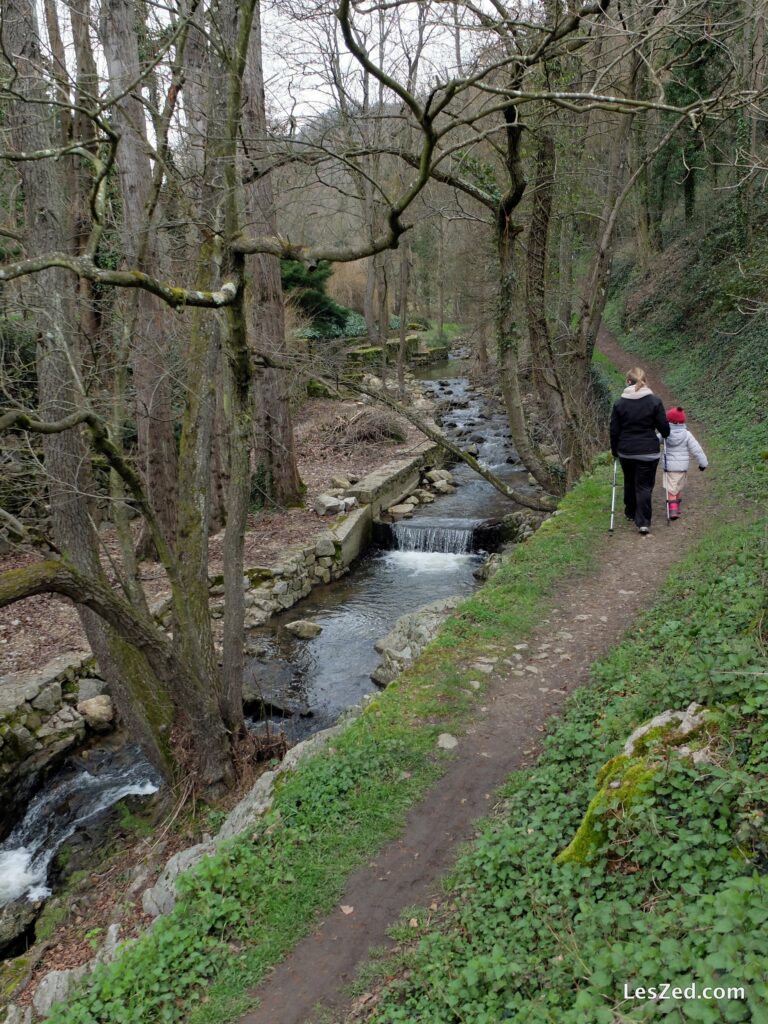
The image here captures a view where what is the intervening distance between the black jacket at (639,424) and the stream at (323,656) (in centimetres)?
450

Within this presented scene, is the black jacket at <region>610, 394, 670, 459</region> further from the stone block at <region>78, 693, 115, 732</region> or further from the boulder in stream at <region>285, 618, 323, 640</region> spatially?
the stone block at <region>78, 693, 115, 732</region>

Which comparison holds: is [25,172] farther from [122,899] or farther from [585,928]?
[585,928]

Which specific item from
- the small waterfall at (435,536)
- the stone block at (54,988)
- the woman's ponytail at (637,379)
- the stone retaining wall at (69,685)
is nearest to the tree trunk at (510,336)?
the woman's ponytail at (637,379)

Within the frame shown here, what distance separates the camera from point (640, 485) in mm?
8445

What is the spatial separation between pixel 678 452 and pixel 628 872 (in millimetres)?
6046

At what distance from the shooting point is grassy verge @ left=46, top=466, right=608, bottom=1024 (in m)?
3.60

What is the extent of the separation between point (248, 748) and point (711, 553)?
204 inches

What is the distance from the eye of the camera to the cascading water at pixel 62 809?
6.68 metres

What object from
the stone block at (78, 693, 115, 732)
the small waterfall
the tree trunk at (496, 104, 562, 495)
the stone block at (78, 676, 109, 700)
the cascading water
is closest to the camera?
the cascading water

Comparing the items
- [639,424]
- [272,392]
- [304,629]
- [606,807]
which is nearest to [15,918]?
[304,629]

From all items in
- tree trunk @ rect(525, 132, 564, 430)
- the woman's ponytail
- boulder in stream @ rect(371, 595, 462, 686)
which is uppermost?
tree trunk @ rect(525, 132, 564, 430)

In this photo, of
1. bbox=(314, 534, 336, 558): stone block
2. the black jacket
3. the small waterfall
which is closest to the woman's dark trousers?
the black jacket

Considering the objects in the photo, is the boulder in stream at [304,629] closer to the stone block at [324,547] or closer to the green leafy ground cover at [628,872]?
the stone block at [324,547]

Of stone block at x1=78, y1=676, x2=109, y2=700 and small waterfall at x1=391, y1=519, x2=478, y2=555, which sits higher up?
small waterfall at x1=391, y1=519, x2=478, y2=555
